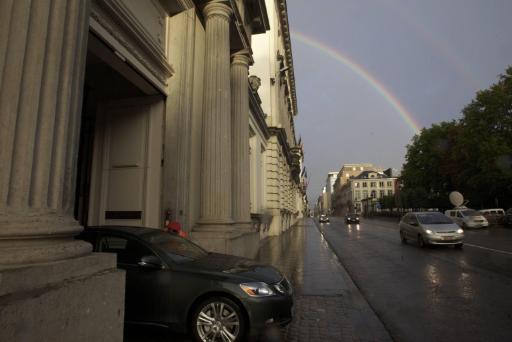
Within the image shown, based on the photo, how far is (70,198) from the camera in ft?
11.5

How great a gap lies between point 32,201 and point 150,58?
257 inches

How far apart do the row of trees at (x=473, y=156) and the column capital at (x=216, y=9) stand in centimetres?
3330

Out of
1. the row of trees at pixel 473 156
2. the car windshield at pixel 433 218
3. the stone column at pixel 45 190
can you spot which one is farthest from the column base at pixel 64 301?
the row of trees at pixel 473 156

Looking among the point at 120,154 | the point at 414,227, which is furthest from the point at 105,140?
the point at 414,227

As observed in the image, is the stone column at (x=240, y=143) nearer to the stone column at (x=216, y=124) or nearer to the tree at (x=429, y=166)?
the stone column at (x=216, y=124)

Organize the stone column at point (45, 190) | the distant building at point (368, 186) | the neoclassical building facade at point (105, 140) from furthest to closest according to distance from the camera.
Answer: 1. the distant building at point (368, 186)
2. the neoclassical building facade at point (105, 140)
3. the stone column at point (45, 190)

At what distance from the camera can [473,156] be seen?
129 ft

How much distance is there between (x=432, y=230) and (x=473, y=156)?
94.4 feet

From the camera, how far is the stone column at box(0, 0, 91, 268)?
2910 mm

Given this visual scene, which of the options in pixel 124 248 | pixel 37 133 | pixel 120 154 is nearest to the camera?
pixel 37 133

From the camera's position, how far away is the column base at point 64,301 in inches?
97.3

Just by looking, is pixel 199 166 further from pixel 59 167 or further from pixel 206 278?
pixel 59 167

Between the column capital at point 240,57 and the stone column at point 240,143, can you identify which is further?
the column capital at point 240,57

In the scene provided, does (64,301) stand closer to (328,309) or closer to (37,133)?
(37,133)
